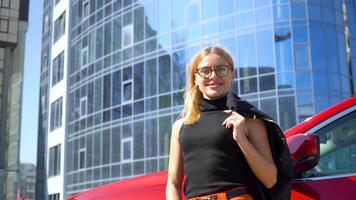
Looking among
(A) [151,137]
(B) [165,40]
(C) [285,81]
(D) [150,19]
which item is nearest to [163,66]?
(B) [165,40]

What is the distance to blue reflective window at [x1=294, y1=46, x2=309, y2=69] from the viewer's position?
21719mm

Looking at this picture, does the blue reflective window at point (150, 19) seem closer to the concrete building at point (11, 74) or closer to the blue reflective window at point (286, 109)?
the blue reflective window at point (286, 109)

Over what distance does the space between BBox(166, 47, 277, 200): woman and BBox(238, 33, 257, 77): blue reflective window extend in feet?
65.9

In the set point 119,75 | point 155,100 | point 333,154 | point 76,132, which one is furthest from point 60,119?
point 333,154

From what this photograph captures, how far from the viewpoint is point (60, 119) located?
109 feet

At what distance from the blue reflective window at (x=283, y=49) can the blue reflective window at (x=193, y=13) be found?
4078 millimetres

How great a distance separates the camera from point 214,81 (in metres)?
2.23

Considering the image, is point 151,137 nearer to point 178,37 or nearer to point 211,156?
point 178,37

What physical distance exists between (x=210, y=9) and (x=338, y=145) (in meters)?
21.8

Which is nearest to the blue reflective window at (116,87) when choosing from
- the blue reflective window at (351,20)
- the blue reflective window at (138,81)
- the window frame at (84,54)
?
the blue reflective window at (138,81)

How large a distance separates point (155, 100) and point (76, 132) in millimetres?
7457

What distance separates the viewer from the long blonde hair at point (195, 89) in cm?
224

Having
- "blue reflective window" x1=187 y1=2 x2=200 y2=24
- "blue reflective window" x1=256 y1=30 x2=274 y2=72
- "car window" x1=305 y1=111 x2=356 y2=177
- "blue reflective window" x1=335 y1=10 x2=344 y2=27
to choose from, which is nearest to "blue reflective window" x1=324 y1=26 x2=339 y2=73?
"blue reflective window" x1=335 y1=10 x2=344 y2=27

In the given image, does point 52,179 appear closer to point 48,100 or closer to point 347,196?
point 48,100
